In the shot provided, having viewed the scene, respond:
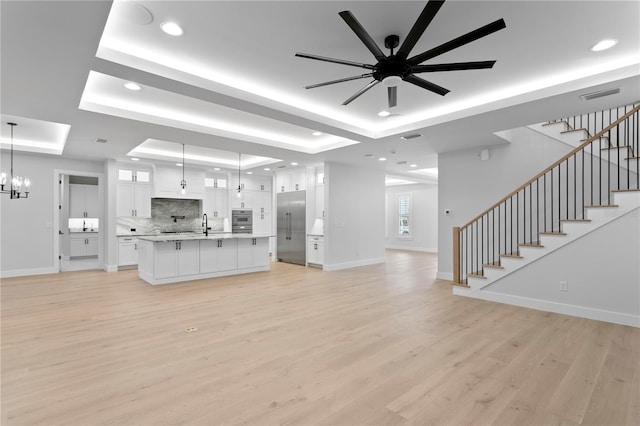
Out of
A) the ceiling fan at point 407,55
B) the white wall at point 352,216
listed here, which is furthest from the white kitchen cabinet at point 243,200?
the ceiling fan at point 407,55

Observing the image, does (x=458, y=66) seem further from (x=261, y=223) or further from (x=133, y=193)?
(x=261, y=223)

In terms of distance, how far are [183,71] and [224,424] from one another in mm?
3312

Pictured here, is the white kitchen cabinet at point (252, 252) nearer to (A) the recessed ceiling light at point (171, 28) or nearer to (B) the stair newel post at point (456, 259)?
(B) the stair newel post at point (456, 259)

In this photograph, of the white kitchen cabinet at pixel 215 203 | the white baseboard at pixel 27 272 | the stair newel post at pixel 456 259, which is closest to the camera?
the stair newel post at pixel 456 259

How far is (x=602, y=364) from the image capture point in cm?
284

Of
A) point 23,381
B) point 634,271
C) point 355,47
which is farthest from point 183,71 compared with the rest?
point 634,271

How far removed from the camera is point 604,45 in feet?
9.88

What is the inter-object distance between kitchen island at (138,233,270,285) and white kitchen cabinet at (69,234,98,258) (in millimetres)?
5168

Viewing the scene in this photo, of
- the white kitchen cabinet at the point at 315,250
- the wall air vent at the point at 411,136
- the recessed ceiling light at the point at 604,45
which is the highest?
the recessed ceiling light at the point at 604,45

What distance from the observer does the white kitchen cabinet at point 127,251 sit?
7.88m

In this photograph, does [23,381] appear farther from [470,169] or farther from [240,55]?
[470,169]

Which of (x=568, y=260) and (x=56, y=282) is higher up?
(x=568, y=260)

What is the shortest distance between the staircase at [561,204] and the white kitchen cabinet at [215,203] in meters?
6.80

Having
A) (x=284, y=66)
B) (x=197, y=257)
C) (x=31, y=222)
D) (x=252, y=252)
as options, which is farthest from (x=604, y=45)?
(x=31, y=222)
